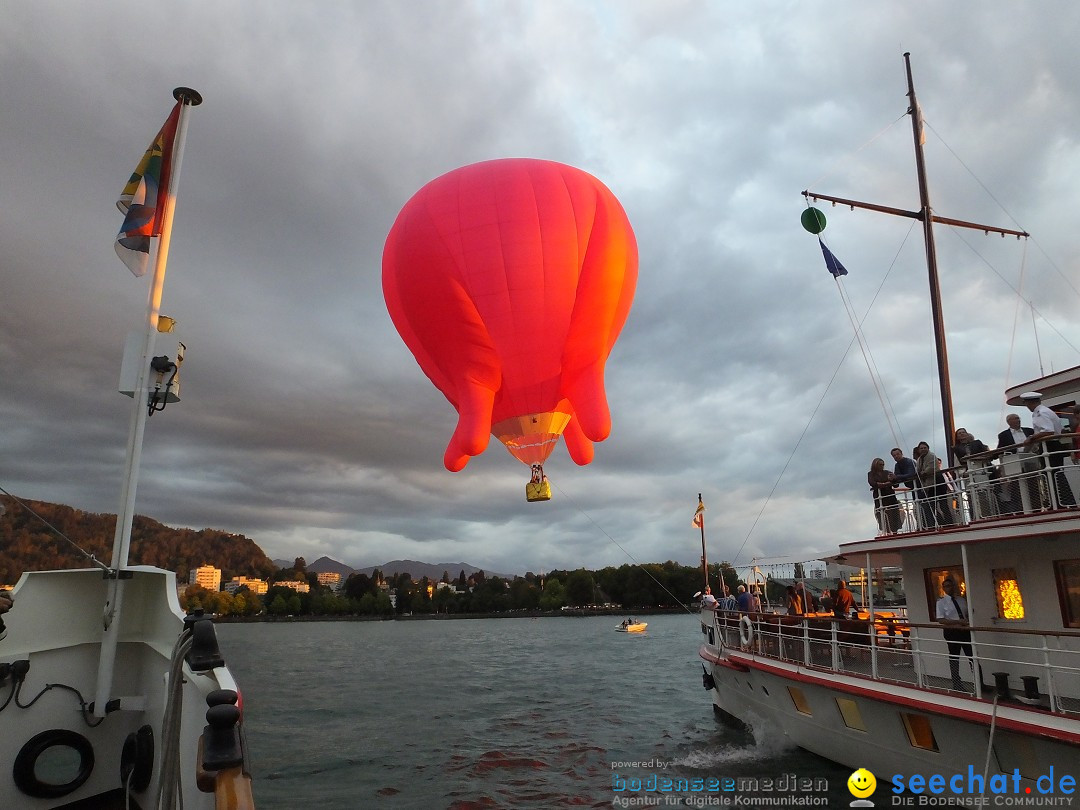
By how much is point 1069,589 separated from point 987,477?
1.98m

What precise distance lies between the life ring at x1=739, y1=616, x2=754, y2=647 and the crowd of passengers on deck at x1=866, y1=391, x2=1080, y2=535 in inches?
177

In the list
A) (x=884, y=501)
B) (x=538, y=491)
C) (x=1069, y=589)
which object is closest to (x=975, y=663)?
(x=1069, y=589)

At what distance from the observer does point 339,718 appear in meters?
25.1

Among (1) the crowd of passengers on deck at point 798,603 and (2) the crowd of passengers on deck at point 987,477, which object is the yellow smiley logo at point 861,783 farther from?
(2) the crowd of passengers on deck at point 987,477

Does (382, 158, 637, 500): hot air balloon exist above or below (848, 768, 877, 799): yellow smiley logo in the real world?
above

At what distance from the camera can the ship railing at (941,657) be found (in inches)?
356

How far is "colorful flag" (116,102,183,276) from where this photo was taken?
27.0ft

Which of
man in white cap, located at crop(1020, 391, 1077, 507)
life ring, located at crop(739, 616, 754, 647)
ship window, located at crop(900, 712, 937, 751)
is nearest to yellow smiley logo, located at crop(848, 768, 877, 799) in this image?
ship window, located at crop(900, 712, 937, 751)

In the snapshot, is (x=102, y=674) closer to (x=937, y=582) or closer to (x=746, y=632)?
(x=937, y=582)

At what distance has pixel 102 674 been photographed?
6.55 metres

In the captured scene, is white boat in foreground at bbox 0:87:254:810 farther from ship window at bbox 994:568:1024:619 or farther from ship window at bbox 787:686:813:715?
ship window at bbox 787:686:813:715

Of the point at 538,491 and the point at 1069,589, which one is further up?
the point at 538,491

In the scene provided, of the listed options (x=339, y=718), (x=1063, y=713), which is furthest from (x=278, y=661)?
(x=1063, y=713)

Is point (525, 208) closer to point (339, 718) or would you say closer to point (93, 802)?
point (93, 802)
